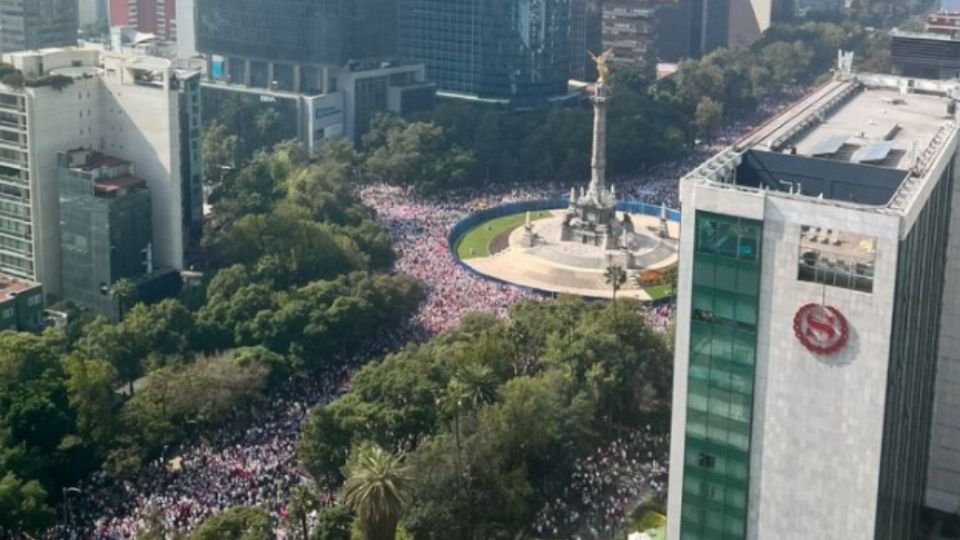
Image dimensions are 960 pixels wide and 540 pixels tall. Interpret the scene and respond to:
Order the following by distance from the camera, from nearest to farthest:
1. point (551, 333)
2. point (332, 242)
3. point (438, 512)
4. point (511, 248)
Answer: point (438, 512) < point (551, 333) < point (332, 242) < point (511, 248)

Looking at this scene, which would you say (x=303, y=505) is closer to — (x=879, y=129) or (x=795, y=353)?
(x=795, y=353)

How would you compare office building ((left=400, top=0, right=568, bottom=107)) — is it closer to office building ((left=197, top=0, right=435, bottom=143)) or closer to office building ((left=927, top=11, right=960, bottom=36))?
office building ((left=197, top=0, right=435, bottom=143))

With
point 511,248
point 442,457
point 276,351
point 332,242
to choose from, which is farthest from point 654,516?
point 511,248

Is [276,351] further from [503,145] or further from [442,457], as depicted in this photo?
[503,145]

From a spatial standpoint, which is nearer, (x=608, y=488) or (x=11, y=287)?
(x=608, y=488)

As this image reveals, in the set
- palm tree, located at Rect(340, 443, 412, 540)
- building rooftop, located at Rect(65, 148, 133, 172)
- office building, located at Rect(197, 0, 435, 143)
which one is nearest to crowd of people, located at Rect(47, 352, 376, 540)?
palm tree, located at Rect(340, 443, 412, 540)

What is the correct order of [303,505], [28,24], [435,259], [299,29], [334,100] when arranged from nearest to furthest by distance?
1. [303,505]
2. [435,259]
3. [299,29]
4. [334,100]
5. [28,24]

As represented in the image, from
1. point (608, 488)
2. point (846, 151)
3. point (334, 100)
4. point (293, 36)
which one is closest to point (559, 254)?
point (608, 488)
